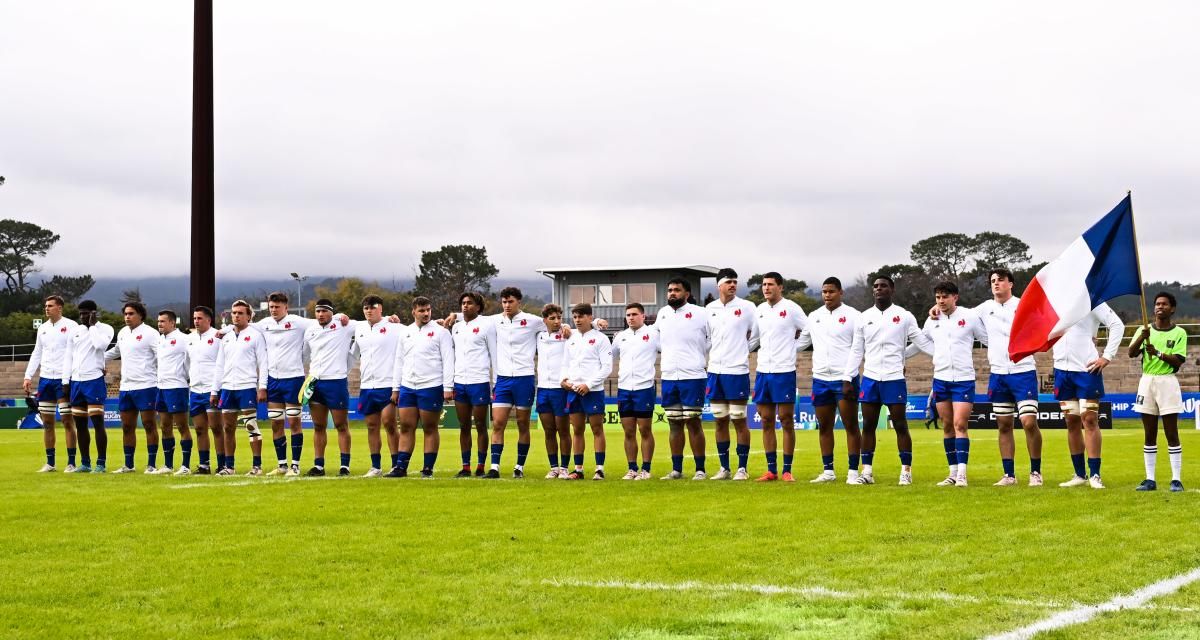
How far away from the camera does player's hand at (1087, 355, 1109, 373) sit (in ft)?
43.6

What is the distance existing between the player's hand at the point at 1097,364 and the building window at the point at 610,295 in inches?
2779

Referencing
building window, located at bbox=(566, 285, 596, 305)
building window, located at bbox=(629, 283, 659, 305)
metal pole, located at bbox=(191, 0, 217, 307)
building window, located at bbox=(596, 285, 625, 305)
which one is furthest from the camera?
building window, located at bbox=(566, 285, 596, 305)

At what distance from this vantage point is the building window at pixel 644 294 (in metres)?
83.2

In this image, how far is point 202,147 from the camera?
91.1 feet

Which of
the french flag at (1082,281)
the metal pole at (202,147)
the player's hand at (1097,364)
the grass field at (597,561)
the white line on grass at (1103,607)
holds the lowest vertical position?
the white line on grass at (1103,607)

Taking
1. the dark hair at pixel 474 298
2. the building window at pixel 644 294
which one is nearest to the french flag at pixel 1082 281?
the dark hair at pixel 474 298

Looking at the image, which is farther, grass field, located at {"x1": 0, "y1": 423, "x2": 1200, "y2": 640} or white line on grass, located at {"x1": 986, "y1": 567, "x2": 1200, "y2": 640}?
grass field, located at {"x1": 0, "y1": 423, "x2": 1200, "y2": 640}

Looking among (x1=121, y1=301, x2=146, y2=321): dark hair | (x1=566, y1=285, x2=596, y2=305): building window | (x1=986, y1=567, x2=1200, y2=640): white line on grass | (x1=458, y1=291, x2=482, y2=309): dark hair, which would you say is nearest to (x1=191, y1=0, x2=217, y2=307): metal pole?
(x1=121, y1=301, x2=146, y2=321): dark hair

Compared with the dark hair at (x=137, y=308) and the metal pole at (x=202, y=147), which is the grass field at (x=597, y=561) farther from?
the metal pole at (x=202, y=147)

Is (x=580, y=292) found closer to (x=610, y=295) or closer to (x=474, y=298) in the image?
(x=610, y=295)

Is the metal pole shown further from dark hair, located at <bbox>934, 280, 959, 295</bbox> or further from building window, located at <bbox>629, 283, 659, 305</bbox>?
building window, located at <bbox>629, 283, 659, 305</bbox>

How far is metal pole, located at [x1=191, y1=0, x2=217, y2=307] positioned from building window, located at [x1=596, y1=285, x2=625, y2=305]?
57.1 m

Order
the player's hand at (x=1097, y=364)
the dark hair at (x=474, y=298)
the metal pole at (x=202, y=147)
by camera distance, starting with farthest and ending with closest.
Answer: the metal pole at (x=202, y=147) → the dark hair at (x=474, y=298) → the player's hand at (x=1097, y=364)

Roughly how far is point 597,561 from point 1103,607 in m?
3.31
